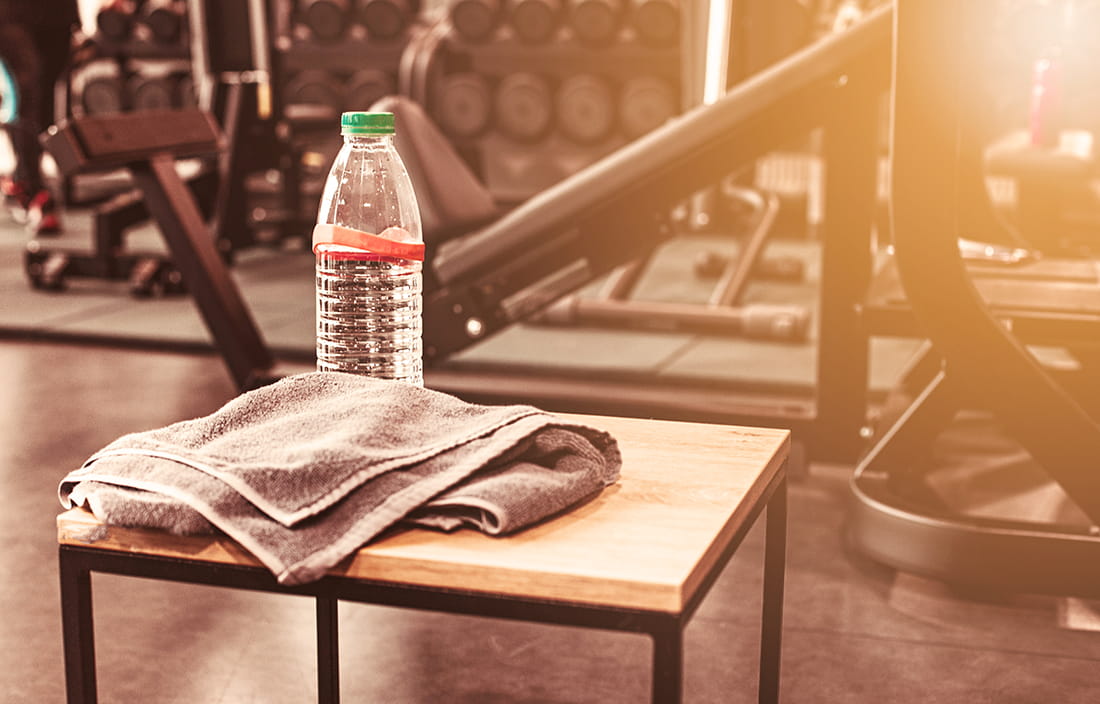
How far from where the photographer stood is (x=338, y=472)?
0.87 m

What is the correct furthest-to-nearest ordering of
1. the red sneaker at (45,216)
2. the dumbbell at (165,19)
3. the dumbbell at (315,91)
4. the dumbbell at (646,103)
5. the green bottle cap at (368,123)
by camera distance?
the dumbbell at (165,19) < the dumbbell at (315,91) < the red sneaker at (45,216) < the dumbbell at (646,103) < the green bottle cap at (368,123)

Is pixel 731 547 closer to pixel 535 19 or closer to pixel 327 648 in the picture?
pixel 327 648

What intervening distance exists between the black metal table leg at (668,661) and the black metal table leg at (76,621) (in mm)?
433

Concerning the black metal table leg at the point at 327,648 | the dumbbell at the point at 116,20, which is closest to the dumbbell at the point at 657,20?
the dumbbell at the point at 116,20

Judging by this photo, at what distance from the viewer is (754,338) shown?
148 inches

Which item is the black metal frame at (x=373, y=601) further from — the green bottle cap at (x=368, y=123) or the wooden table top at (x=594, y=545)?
the green bottle cap at (x=368, y=123)

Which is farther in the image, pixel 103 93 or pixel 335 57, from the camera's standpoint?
pixel 103 93

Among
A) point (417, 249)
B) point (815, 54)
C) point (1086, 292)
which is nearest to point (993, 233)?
point (1086, 292)

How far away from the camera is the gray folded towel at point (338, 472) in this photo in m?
0.86

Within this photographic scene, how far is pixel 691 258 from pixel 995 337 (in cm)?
364

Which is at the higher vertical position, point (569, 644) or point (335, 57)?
point (335, 57)

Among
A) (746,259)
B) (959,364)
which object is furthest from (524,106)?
(959,364)

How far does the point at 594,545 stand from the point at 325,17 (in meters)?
5.54

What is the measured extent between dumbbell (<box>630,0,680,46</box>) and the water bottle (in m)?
4.50
